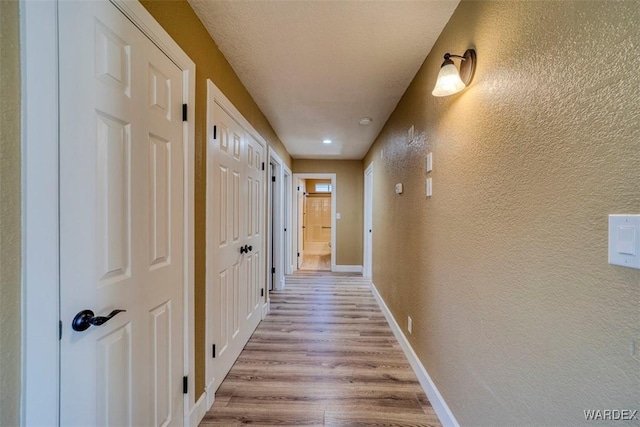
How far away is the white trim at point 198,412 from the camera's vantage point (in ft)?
4.81

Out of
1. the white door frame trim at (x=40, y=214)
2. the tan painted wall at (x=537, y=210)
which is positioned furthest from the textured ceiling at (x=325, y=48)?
the white door frame trim at (x=40, y=214)

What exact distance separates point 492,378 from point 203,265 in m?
1.51

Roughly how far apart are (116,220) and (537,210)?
4.62 feet

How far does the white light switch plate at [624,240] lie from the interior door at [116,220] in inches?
55.2

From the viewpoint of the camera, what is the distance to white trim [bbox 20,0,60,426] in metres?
0.69

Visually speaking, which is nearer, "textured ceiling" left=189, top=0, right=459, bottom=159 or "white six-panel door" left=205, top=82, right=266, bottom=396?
"textured ceiling" left=189, top=0, right=459, bottom=159

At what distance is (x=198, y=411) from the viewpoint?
60.5 inches

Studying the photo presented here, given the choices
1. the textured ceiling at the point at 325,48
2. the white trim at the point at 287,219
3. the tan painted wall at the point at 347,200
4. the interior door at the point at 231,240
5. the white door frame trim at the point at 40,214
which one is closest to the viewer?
the white door frame trim at the point at 40,214

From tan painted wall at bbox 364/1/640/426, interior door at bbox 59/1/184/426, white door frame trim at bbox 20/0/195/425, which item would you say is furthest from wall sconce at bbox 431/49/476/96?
white door frame trim at bbox 20/0/195/425

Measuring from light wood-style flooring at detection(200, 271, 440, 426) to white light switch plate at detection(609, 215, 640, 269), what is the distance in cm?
144

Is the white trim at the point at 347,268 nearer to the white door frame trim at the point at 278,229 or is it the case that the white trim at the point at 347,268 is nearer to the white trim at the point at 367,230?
the white trim at the point at 367,230

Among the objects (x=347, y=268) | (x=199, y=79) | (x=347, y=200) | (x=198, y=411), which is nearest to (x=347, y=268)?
(x=347, y=268)
